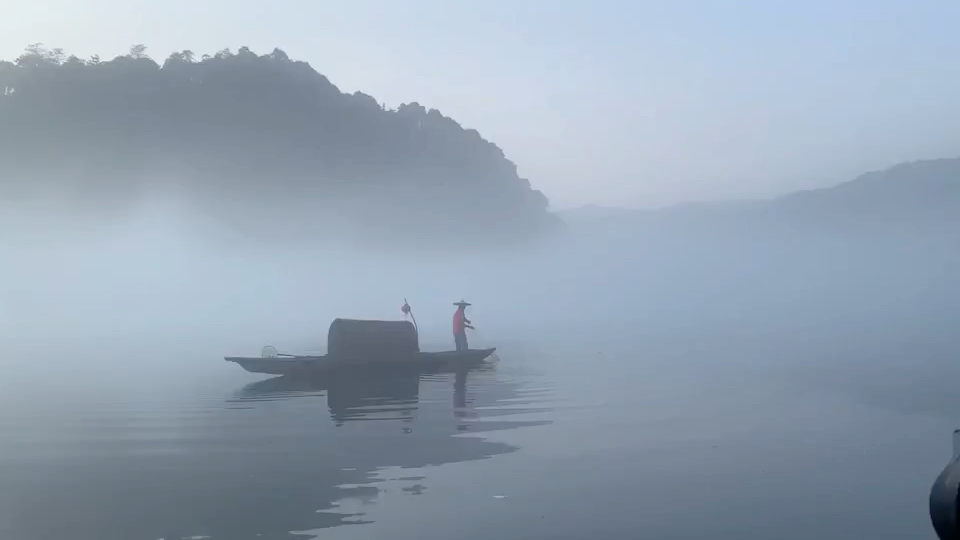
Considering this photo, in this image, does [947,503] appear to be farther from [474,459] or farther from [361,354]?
[361,354]

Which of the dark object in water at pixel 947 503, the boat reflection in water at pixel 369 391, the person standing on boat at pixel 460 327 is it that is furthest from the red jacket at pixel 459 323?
the dark object in water at pixel 947 503

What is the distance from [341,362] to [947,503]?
787 inches

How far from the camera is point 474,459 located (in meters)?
13.0

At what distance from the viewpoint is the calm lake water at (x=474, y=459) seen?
9633mm

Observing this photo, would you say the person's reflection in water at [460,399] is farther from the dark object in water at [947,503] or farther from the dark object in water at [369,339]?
the dark object in water at [947,503]

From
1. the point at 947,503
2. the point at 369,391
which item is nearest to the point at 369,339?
the point at 369,391

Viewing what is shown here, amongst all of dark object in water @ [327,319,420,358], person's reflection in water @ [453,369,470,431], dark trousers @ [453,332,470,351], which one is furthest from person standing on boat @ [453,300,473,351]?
dark object in water @ [327,319,420,358]

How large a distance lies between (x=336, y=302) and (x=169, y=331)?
103 feet

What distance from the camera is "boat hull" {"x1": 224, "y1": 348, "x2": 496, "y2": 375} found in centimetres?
2364

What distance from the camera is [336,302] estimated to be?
95.6m

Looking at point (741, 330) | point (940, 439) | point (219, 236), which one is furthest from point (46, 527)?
point (219, 236)

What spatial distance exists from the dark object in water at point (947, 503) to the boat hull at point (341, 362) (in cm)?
1949

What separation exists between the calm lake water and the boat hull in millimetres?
501

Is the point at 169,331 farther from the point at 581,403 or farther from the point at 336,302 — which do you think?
the point at 581,403
